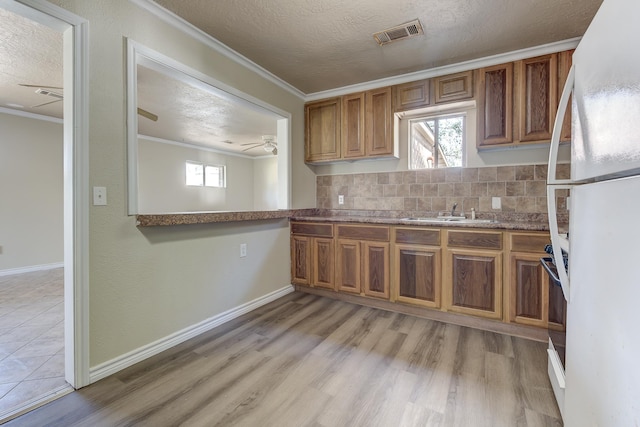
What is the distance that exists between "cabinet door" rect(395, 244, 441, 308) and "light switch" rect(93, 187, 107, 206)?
2.30m

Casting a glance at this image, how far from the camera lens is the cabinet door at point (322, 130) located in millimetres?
3420

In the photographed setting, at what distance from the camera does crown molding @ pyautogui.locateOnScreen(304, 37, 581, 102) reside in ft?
7.95

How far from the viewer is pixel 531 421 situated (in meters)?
1.39

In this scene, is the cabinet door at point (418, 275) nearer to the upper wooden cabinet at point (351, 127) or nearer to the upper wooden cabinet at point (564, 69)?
the upper wooden cabinet at point (351, 127)

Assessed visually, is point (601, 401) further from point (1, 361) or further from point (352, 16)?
point (1, 361)

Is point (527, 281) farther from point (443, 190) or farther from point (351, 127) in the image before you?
point (351, 127)

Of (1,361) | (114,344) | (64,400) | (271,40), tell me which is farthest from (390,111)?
(1,361)

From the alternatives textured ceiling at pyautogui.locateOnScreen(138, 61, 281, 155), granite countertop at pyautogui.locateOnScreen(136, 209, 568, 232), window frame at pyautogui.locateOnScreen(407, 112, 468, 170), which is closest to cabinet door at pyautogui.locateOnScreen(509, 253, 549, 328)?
granite countertop at pyautogui.locateOnScreen(136, 209, 568, 232)

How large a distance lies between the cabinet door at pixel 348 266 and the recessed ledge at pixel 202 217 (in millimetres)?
749

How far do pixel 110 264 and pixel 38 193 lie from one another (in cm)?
434

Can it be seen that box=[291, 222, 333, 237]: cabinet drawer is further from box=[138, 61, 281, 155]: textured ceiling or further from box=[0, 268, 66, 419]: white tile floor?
box=[0, 268, 66, 419]: white tile floor

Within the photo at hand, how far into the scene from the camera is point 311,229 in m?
3.25

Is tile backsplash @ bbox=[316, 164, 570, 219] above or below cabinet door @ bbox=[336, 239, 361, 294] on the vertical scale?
above

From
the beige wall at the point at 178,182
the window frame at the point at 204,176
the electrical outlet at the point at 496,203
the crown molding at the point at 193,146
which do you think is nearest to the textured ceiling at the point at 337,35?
the electrical outlet at the point at 496,203
